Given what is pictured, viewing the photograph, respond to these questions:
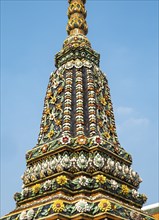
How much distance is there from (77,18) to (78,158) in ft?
27.4

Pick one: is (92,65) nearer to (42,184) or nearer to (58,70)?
(58,70)

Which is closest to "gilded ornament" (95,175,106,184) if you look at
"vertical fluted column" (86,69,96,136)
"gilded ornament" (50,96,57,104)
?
"vertical fluted column" (86,69,96,136)

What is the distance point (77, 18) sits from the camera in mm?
18938

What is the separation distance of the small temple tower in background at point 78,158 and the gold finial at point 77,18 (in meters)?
1.32

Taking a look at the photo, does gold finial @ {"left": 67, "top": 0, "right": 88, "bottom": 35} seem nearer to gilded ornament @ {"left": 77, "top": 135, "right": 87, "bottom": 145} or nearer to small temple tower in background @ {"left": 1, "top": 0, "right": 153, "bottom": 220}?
small temple tower in background @ {"left": 1, "top": 0, "right": 153, "bottom": 220}

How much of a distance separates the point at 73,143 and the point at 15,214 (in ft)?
10.4

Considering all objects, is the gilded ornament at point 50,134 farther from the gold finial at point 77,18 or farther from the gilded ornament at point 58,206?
the gold finial at point 77,18

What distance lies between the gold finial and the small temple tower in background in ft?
4.32

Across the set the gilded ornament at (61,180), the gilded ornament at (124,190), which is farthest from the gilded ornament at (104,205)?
the gilded ornament at (124,190)

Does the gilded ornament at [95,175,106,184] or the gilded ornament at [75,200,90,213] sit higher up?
the gilded ornament at [95,175,106,184]

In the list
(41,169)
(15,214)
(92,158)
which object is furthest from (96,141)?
(15,214)

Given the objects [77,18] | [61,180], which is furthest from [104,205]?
[77,18]

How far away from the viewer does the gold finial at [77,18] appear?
1880cm

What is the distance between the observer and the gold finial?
61.7 feet
